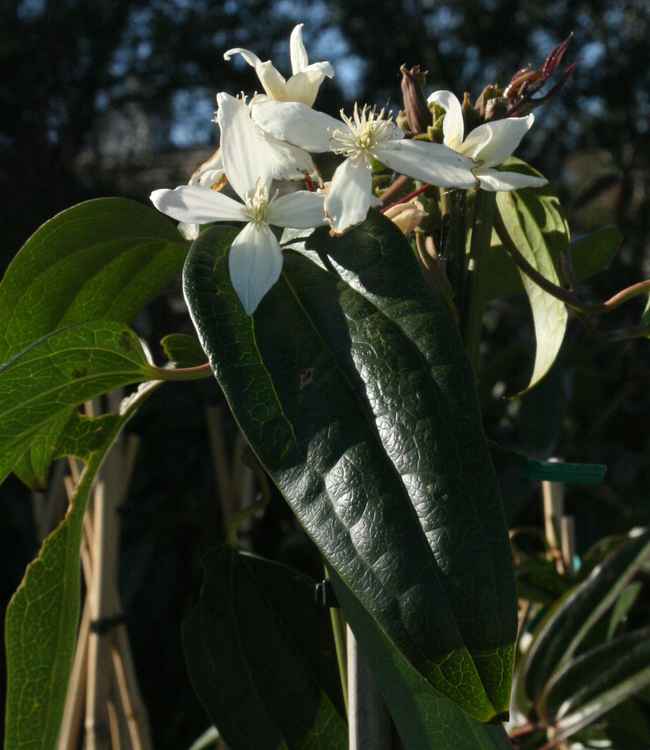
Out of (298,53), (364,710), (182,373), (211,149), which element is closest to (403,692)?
(364,710)

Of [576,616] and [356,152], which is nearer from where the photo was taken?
[356,152]

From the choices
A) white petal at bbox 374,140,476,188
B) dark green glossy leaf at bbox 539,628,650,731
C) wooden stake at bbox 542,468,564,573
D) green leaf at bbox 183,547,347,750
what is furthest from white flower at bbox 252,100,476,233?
wooden stake at bbox 542,468,564,573

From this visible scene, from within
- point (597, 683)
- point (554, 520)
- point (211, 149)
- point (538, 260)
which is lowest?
point (597, 683)

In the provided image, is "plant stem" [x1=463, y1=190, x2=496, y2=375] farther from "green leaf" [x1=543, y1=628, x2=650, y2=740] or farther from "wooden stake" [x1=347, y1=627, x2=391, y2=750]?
"green leaf" [x1=543, y1=628, x2=650, y2=740]

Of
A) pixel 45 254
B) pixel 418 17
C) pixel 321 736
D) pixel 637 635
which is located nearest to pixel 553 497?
pixel 637 635

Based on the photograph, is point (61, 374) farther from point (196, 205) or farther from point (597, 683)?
point (597, 683)

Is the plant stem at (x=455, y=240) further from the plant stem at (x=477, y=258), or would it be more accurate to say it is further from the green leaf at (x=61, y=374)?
the green leaf at (x=61, y=374)

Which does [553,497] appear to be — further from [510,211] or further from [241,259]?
[241,259]
